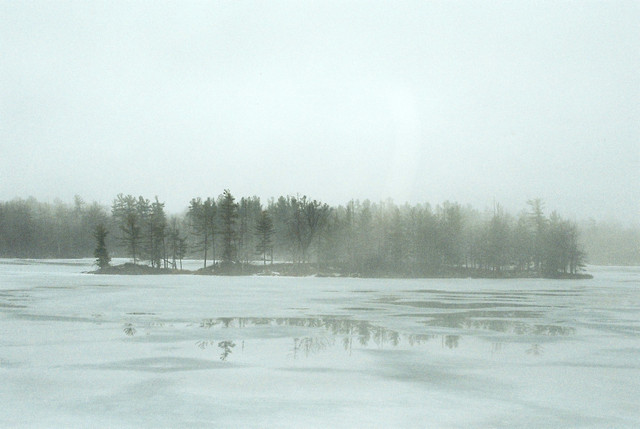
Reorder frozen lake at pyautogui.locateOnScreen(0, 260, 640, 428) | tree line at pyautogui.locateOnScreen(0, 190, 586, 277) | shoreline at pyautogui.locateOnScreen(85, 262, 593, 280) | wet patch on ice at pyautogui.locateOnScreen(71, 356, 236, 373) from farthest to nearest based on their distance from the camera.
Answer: tree line at pyautogui.locateOnScreen(0, 190, 586, 277)
shoreline at pyautogui.locateOnScreen(85, 262, 593, 280)
wet patch on ice at pyautogui.locateOnScreen(71, 356, 236, 373)
frozen lake at pyautogui.locateOnScreen(0, 260, 640, 428)

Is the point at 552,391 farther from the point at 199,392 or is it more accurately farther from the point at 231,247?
the point at 231,247

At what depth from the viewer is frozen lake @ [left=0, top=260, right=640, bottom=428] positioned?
28.1 ft

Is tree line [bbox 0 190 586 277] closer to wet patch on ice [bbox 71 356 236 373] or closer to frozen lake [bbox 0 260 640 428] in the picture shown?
frozen lake [bbox 0 260 640 428]

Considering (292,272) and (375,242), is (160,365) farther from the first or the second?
(375,242)

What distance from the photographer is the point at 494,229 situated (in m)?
93.2

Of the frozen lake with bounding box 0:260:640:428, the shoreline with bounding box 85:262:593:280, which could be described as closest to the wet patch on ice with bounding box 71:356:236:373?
the frozen lake with bounding box 0:260:640:428

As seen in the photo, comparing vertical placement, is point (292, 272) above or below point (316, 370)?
below

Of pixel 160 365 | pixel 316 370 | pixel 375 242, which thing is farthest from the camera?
pixel 375 242

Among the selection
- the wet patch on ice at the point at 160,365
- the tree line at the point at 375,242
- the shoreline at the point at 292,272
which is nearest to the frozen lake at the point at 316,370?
the wet patch on ice at the point at 160,365

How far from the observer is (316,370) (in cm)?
1175

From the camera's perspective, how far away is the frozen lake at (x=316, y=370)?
855 cm

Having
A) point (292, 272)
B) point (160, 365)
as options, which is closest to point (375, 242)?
point (292, 272)

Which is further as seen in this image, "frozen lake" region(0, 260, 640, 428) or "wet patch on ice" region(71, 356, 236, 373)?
"wet patch on ice" region(71, 356, 236, 373)

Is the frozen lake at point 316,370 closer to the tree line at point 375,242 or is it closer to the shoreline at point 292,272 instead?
the shoreline at point 292,272
